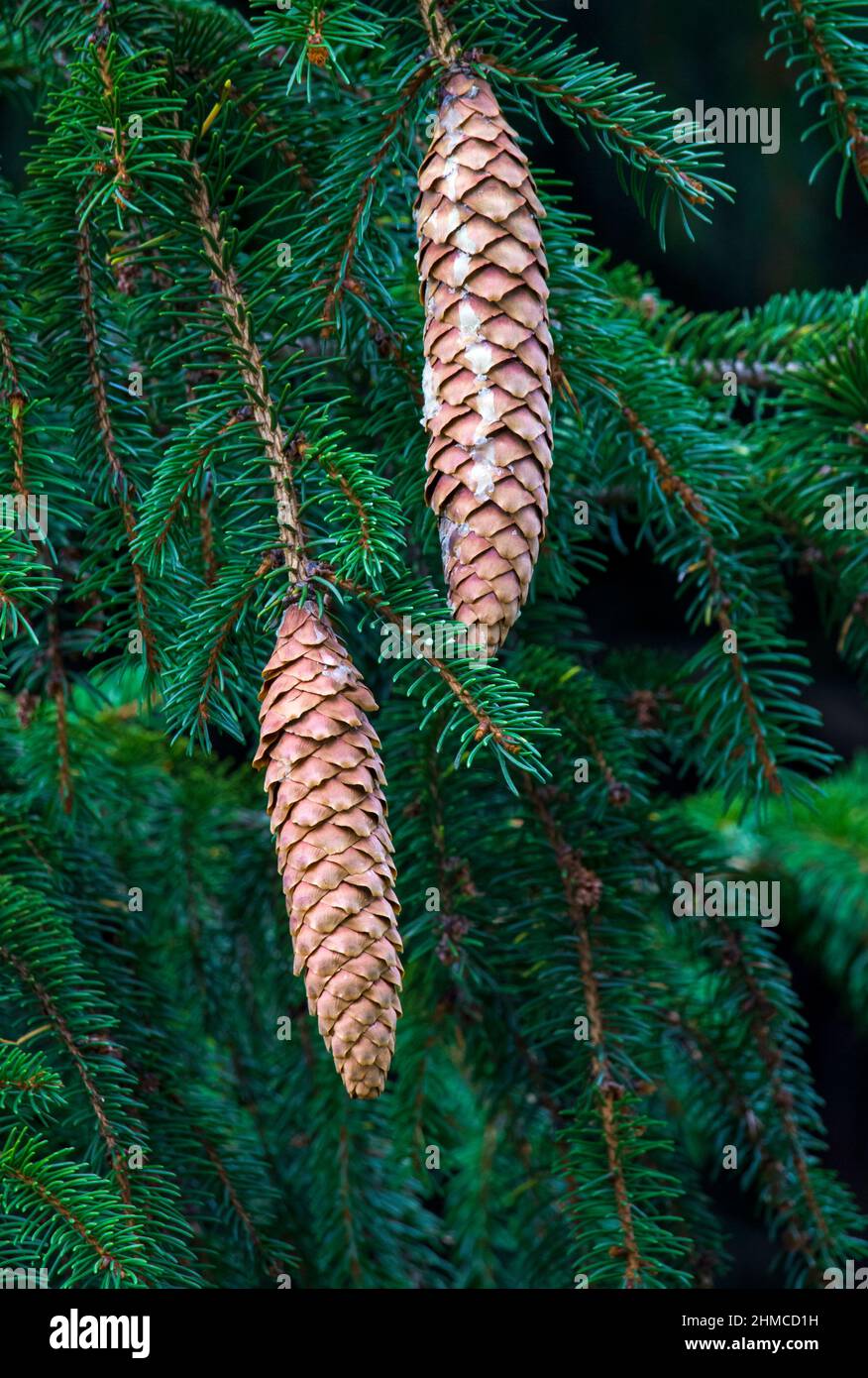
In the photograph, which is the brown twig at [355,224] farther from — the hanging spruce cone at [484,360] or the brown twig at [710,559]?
the brown twig at [710,559]

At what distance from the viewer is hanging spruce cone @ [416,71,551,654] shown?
1.54ft

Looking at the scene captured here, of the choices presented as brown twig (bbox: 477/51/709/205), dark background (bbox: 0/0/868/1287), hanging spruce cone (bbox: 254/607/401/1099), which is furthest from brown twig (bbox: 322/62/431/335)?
dark background (bbox: 0/0/868/1287)

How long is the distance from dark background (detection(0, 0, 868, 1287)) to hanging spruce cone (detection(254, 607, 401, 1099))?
1048 mm

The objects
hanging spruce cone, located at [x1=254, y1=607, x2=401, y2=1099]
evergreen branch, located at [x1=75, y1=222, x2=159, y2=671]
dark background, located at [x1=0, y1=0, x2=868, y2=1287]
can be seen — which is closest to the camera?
hanging spruce cone, located at [x1=254, y1=607, x2=401, y2=1099]

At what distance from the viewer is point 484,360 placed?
0.48m

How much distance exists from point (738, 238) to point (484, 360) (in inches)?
57.5

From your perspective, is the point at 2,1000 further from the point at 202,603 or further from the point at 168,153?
the point at 168,153

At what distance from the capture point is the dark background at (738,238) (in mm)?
1640

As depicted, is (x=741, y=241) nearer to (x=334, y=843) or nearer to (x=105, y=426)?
(x=105, y=426)

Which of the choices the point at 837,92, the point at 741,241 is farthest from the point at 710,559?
the point at 741,241

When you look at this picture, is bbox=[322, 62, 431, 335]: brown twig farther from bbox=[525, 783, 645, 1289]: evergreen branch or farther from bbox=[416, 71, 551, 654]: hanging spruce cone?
bbox=[525, 783, 645, 1289]: evergreen branch

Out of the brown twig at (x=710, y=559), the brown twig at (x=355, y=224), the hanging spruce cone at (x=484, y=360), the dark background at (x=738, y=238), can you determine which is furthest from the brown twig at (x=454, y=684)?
the dark background at (x=738, y=238)

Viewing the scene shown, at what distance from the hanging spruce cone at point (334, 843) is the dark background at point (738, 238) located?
1048 mm

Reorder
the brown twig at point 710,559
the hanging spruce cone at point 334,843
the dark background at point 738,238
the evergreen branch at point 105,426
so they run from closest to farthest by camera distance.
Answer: the hanging spruce cone at point 334,843 → the evergreen branch at point 105,426 → the brown twig at point 710,559 → the dark background at point 738,238
